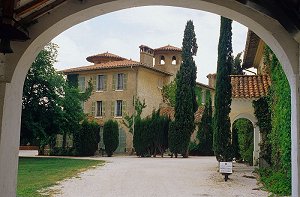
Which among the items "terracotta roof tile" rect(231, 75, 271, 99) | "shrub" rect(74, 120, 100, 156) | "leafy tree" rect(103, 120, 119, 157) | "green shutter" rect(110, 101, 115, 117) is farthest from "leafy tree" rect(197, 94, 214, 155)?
"terracotta roof tile" rect(231, 75, 271, 99)

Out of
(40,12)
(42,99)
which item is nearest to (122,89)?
(42,99)

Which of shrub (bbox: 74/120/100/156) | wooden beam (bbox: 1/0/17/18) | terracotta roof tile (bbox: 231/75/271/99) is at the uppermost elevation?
terracotta roof tile (bbox: 231/75/271/99)

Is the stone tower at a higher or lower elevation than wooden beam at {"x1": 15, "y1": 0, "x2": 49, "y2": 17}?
higher

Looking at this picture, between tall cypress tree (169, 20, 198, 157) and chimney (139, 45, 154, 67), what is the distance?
28.3ft

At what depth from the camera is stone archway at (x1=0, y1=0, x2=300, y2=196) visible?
493 cm

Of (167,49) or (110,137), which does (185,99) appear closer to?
(110,137)

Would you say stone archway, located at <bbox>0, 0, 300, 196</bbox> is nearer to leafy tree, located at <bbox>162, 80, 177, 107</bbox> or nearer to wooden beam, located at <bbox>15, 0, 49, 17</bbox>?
wooden beam, located at <bbox>15, 0, 49, 17</bbox>

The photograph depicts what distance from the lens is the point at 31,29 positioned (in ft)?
16.8

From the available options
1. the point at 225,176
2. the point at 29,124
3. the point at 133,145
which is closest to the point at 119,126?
the point at 133,145

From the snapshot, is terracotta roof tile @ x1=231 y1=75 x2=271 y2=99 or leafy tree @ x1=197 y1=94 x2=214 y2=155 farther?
leafy tree @ x1=197 y1=94 x2=214 y2=155

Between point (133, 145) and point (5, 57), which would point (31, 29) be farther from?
point (133, 145)

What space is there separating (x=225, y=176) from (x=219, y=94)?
5.15 m

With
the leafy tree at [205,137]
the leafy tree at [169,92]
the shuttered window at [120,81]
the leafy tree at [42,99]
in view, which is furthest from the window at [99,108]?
the leafy tree at [42,99]

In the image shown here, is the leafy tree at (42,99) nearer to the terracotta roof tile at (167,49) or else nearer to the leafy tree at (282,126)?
the leafy tree at (282,126)
